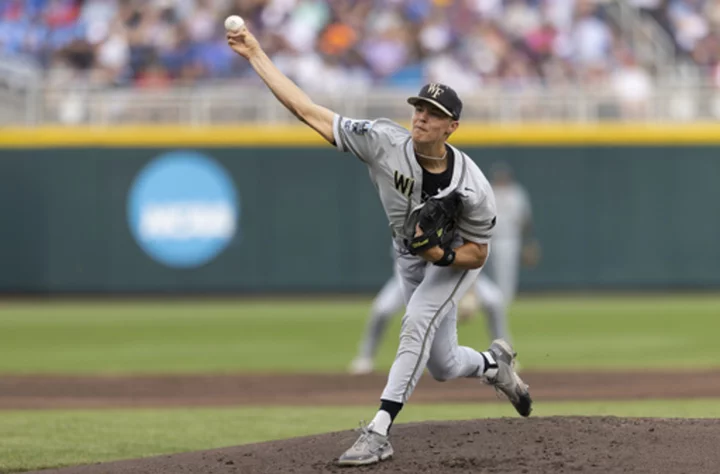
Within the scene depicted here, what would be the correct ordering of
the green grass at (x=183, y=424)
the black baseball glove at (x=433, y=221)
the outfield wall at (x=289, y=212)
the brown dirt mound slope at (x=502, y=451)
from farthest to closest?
1. the outfield wall at (x=289, y=212)
2. the green grass at (x=183, y=424)
3. the black baseball glove at (x=433, y=221)
4. the brown dirt mound slope at (x=502, y=451)

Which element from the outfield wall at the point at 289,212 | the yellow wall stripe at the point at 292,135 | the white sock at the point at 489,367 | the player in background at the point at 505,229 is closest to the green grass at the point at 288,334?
Result: the outfield wall at the point at 289,212

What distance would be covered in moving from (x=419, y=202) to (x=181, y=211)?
1529 cm

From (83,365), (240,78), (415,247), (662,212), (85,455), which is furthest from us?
(662,212)

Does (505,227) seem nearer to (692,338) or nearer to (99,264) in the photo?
(692,338)

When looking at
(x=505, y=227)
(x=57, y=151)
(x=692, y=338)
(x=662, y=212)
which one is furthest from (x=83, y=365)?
(x=662, y=212)

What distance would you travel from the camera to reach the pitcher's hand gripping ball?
5898 millimetres

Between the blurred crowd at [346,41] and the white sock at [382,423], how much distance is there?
14.3m

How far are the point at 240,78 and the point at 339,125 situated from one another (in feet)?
45.7

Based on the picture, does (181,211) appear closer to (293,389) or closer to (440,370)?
(293,389)

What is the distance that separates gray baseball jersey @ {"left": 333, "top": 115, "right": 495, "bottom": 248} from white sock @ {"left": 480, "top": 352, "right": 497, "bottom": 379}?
895 millimetres

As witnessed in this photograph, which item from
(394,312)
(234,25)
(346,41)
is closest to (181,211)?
(346,41)

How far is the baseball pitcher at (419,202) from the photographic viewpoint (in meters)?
5.94

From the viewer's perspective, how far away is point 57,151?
68.2 ft

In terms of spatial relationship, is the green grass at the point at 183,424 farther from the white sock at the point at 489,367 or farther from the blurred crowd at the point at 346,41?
the blurred crowd at the point at 346,41
